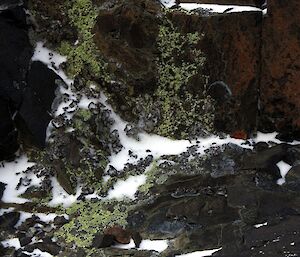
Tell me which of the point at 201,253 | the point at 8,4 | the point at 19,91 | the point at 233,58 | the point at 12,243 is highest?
the point at 8,4

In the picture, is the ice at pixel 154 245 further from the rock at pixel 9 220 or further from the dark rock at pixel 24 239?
the rock at pixel 9 220

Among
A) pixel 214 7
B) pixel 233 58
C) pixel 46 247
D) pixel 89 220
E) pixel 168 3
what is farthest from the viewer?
pixel 168 3

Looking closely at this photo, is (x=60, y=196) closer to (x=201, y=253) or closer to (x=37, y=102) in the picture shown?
(x=37, y=102)

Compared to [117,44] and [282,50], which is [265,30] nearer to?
[282,50]

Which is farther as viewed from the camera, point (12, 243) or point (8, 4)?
point (8, 4)

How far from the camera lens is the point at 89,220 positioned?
4039mm

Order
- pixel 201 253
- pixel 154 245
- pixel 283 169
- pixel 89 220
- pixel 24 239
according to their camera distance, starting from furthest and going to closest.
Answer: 1. pixel 283 169
2. pixel 89 220
3. pixel 24 239
4. pixel 154 245
5. pixel 201 253

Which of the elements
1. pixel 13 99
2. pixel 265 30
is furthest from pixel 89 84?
pixel 265 30

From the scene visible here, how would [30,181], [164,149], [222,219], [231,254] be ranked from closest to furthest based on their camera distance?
[231,254], [222,219], [30,181], [164,149]

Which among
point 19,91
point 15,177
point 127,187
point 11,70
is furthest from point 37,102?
point 127,187

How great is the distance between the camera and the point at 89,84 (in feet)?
16.3

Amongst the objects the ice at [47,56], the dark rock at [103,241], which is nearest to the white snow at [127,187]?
the dark rock at [103,241]

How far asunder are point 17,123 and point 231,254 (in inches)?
89.4

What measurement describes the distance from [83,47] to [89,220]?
175cm
